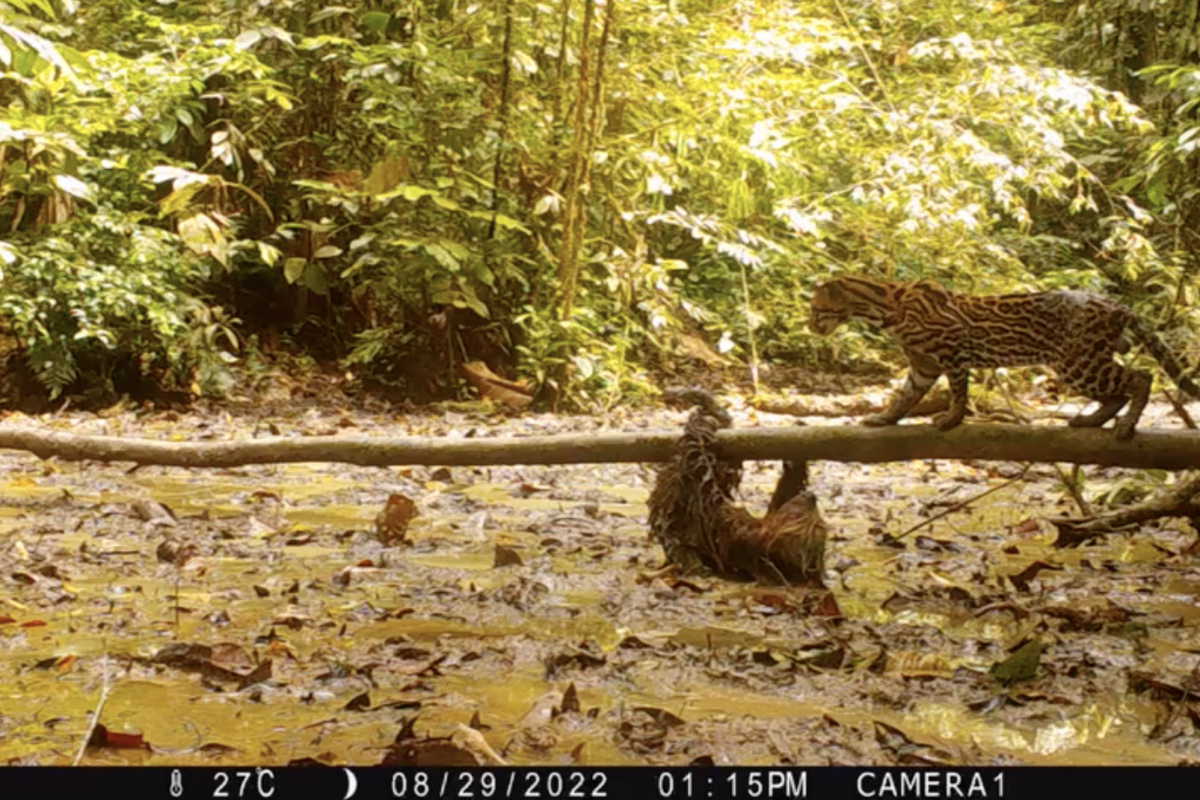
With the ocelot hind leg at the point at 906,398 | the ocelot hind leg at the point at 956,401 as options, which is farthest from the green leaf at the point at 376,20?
the ocelot hind leg at the point at 956,401

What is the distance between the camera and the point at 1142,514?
3.38 meters

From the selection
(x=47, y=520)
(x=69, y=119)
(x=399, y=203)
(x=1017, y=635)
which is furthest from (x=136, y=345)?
(x=1017, y=635)

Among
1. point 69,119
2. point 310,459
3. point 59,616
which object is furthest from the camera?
point 69,119

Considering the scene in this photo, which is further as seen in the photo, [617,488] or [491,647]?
[617,488]

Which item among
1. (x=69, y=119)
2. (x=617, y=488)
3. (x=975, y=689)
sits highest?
(x=69, y=119)

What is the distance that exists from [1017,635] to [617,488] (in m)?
2.70

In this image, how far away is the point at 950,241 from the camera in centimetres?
871

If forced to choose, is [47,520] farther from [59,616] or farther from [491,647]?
[491,647]

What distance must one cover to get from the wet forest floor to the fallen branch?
0.11m

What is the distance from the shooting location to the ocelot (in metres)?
3.29

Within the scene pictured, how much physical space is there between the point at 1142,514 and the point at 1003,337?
0.65 metres
